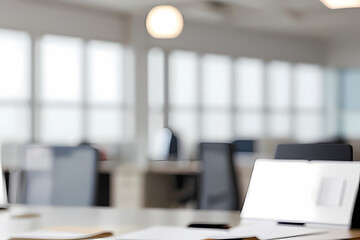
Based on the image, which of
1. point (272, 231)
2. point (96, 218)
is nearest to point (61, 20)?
point (96, 218)

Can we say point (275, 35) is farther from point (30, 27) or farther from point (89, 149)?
point (89, 149)

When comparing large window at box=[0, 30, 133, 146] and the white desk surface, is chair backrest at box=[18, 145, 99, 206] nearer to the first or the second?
the white desk surface

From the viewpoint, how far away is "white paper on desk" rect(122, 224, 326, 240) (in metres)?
2.39

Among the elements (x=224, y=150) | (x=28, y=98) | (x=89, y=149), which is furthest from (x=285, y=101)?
(x=89, y=149)

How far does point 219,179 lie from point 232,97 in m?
7.82

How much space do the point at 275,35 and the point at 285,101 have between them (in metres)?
1.69

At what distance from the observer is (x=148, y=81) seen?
35.6 feet

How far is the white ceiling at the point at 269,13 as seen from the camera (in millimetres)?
10641

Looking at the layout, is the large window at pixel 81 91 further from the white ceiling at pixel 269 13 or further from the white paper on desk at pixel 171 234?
the white paper on desk at pixel 171 234

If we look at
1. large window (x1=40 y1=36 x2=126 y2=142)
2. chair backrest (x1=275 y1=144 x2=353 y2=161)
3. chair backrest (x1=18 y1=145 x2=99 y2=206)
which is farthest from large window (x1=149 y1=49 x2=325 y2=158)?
chair backrest (x1=275 y1=144 x2=353 y2=161)

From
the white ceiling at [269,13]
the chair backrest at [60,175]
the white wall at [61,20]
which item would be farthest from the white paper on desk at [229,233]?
the white ceiling at [269,13]

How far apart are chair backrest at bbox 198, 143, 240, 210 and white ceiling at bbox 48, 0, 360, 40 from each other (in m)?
4.51

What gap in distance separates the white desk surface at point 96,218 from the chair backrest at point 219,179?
2.45 metres

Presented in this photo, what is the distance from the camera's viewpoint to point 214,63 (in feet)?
43.9
